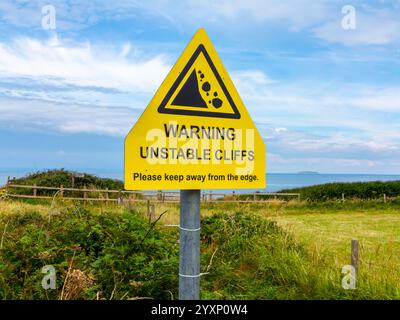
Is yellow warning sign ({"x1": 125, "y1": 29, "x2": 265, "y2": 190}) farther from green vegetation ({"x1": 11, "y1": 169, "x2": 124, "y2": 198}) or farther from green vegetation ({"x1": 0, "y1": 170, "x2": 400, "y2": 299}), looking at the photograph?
green vegetation ({"x1": 11, "y1": 169, "x2": 124, "y2": 198})

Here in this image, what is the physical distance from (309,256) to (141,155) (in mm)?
5149

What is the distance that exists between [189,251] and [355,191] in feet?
102

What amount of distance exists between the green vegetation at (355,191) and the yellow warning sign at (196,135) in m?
28.4

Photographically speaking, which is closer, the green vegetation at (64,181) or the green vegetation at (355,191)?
the green vegetation at (64,181)

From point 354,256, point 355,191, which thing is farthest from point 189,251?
point 355,191

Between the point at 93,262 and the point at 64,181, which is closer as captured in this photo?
the point at 93,262

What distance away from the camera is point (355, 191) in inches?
1254

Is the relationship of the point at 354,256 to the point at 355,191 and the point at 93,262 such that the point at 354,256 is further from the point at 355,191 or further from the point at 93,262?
the point at 355,191

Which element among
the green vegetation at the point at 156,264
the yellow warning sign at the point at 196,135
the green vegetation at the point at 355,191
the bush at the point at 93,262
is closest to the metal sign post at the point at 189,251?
the yellow warning sign at the point at 196,135

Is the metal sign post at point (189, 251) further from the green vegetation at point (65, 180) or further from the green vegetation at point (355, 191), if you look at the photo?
the green vegetation at point (355, 191)

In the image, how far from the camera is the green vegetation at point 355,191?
31172 mm

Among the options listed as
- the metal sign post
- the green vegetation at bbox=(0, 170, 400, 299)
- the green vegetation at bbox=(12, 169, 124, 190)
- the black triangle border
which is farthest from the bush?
the green vegetation at bbox=(12, 169, 124, 190)

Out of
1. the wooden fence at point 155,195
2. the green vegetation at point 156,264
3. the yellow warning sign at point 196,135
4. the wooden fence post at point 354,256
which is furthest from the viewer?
the wooden fence at point 155,195

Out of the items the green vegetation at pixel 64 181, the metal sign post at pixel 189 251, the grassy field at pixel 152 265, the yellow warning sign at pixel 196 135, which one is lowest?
the grassy field at pixel 152 265
